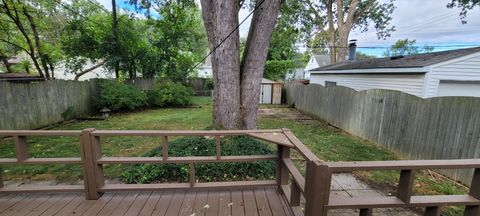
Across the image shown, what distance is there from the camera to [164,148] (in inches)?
93.2

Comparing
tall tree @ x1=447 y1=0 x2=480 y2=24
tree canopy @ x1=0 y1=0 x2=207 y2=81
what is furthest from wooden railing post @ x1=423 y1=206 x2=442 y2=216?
tall tree @ x1=447 y1=0 x2=480 y2=24

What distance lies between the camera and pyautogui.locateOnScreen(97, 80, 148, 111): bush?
9461mm

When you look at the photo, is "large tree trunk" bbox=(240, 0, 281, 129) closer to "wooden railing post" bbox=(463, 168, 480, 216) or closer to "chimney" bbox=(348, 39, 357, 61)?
"wooden railing post" bbox=(463, 168, 480, 216)

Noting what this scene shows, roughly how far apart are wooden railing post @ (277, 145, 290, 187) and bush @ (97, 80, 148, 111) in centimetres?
894

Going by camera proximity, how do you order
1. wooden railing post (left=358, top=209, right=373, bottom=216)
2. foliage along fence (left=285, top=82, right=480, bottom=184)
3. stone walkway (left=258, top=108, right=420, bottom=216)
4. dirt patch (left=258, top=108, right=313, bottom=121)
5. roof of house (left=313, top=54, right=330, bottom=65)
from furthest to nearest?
roof of house (left=313, top=54, right=330, bottom=65), dirt patch (left=258, top=108, right=313, bottom=121), foliage along fence (left=285, top=82, right=480, bottom=184), stone walkway (left=258, top=108, right=420, bottom=216), wooden railing post (left=358, top=209, right=373, bottom=216)

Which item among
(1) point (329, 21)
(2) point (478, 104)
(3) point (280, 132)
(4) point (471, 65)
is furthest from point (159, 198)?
(1) point (329, 21)

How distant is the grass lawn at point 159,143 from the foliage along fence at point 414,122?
333 millimetres

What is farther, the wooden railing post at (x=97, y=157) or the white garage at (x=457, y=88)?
the white garage at (x=457, y=88)

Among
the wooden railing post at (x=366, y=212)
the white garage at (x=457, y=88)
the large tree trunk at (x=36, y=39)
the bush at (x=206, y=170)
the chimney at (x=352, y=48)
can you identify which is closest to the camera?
the wooden railing post at (x=366, y=212)

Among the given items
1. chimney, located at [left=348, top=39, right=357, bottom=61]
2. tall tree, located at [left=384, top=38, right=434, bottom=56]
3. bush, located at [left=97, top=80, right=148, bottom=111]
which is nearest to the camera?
bush, located at [left=97, top=80, right=148, bottom=111]

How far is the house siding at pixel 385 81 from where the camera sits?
611 centimetres

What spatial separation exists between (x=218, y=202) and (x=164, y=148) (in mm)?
832

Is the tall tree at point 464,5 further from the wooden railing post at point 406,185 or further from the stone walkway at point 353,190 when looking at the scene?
the wooden railing post at point 406,185

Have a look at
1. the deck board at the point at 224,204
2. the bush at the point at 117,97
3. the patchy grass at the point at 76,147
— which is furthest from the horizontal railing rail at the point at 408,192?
the bush at the point at 117,97
